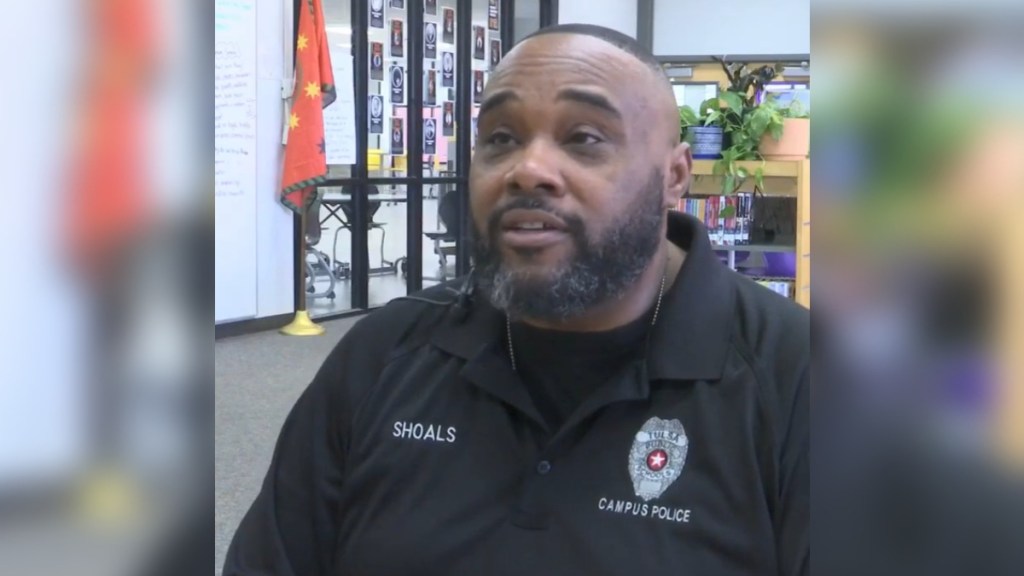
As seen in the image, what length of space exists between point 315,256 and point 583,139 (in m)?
5.69

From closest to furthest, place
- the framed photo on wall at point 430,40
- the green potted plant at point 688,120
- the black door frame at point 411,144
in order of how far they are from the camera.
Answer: the green potted plant at point 688,120 → the black door frame at point 411,144 → the framed photo on wall at point 430,40

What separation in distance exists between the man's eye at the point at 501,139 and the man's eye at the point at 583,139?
63 millimetres

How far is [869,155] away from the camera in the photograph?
0.25m

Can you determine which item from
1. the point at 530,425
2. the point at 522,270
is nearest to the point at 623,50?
the point at 522,270

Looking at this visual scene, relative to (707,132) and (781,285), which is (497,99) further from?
(707,132)

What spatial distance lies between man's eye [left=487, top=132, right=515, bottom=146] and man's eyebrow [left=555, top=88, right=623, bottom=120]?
7 cm

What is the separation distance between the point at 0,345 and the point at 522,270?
917 mm

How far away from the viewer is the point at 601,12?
899 centimetres

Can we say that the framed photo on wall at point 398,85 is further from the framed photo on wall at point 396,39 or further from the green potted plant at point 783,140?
the green potted plant at point 783,140

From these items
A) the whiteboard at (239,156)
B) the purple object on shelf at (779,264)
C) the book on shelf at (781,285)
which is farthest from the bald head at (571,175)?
the whiteboard at (239,156)

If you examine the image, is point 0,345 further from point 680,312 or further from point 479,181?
point 680,312

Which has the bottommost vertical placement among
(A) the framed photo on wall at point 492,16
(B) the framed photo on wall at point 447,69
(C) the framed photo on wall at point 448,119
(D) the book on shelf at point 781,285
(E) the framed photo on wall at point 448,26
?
(D) the book on shelf at point 781,285

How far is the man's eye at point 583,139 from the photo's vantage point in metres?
1.11

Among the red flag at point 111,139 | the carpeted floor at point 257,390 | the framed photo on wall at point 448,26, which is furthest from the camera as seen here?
the framed photo on wall at point 448,26
